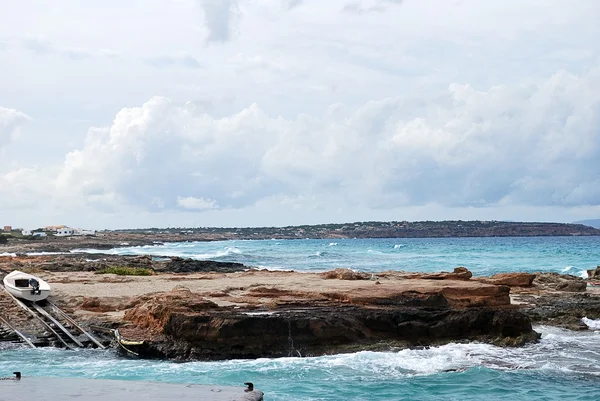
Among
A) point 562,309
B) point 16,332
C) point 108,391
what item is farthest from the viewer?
point 562,309

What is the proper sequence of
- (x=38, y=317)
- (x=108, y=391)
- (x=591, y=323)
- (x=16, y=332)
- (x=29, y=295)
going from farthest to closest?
(x=29, y=295), (x=591, y=323), (x=38, y=317), (x=16, y=332), (x=108, y=391)

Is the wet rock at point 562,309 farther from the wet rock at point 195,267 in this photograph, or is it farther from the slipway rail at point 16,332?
the wet rock at point 195,267

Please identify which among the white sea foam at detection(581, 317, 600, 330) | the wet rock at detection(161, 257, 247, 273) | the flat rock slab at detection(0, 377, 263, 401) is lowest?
the white sea foam at detection(581, 317, 600, 330)

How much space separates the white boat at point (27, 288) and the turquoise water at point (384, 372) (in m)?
4.94

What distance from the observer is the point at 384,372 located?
14.8m

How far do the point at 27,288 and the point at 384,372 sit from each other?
12.9m

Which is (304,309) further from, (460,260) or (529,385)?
(460,260)

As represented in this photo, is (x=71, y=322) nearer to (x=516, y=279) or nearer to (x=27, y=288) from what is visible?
(x=27, y=288)

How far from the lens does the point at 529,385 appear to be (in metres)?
13.9

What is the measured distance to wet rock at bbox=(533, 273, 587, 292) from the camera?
1144 inches

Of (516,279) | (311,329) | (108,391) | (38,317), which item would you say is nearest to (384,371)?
(311,329)

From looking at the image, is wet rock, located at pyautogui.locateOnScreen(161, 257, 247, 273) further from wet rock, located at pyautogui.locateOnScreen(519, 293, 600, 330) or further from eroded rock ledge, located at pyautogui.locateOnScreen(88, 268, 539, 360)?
eroded rock ledge, located at pyautogui.locateOnScreen(88, 268, 539, 360)

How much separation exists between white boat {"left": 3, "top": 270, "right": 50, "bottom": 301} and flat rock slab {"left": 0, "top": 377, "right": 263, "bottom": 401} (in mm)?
14433

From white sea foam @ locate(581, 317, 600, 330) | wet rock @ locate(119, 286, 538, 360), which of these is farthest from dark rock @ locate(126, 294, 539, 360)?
white sea foam @ locate(581, 317, 600, 330)
